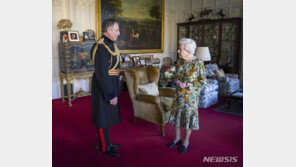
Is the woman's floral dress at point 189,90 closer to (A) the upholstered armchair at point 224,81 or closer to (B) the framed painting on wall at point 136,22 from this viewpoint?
(A) the upholstered armchair at point 224,81

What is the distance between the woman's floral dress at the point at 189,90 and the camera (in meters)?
2.60

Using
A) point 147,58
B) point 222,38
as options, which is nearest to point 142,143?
point 147,58

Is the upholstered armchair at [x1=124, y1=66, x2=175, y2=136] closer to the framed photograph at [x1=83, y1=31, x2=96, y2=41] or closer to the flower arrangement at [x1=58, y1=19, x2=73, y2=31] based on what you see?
the framed photograph at [x1=83, y1=31, x2=96, y2=41]

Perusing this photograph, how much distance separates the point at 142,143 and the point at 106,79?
1.24 meters

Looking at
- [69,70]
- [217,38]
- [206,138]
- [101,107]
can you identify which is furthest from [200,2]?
[101,107]

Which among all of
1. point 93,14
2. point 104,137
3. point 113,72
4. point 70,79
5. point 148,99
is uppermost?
point 93,14

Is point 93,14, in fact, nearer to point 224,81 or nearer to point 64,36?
point 64,36

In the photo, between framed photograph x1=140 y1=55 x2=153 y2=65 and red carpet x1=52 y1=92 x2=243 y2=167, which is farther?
framed photograph x1=140 y1=55 x2=153 y2=65

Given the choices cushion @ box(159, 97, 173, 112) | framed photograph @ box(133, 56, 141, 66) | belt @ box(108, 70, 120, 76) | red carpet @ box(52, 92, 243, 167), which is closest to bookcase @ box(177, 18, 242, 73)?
framed photograph @ box(133, 56, 141, 66)

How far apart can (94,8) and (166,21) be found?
3.19 meters

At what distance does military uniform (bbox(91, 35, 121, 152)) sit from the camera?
7.76 feet

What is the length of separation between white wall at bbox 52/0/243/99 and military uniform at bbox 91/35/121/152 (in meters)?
3.67

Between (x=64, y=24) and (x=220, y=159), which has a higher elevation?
(x=64, y=24)

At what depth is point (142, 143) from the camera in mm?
3135
